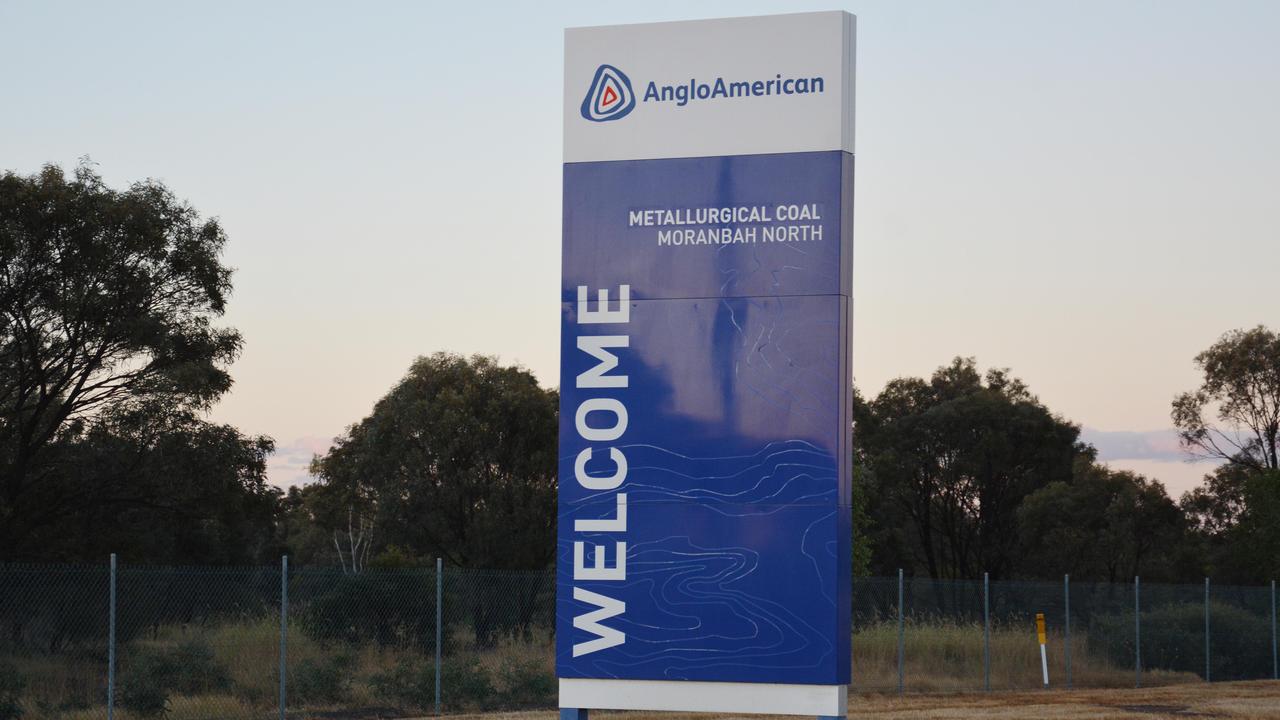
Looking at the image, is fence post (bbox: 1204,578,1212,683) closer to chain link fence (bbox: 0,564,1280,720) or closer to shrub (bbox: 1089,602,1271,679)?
chain link fence (bbox: 0,564,1280,720)

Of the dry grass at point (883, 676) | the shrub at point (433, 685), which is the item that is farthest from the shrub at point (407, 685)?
the dry grass at point (883, 676)

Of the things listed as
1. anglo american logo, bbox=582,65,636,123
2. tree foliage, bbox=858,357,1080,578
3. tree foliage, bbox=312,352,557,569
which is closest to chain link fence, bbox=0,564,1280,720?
anglo american logo, bbox=582,65,636,123

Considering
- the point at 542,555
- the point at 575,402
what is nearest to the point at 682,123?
the point at 575,402

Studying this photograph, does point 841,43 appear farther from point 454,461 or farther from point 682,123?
point 454,461

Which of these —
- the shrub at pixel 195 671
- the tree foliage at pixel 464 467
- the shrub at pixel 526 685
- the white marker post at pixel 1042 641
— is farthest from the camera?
the tree foliage at pixel 464 467

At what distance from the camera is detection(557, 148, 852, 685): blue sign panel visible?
35.8ft

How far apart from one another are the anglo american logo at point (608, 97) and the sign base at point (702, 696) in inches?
159

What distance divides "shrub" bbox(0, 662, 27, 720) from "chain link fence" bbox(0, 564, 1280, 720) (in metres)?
0.03

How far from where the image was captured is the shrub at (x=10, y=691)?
1852cm

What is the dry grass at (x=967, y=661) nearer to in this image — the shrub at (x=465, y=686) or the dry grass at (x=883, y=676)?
the dry grass at (x=883, y=676)

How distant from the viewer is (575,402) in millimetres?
11312

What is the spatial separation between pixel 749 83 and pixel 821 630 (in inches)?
151

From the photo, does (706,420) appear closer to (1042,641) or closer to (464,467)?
Answer: (1042,641)

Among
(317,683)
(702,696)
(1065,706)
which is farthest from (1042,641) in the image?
(702,696)
